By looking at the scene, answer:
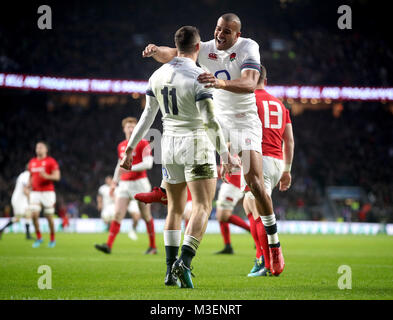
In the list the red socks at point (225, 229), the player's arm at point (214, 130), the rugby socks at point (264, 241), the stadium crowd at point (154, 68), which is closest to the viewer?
the player's arm at point (214, 130)

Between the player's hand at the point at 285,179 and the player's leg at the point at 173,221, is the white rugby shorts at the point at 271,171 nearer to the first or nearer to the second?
the player's hand at the point at 285,179

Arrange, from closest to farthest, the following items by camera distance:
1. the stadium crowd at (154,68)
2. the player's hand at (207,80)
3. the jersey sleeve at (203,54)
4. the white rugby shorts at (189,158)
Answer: the player's hand at (207,80), the white rugby shorts at (189,158), the jersey sleeve at (203,54), the stadium crowd at (154,68)

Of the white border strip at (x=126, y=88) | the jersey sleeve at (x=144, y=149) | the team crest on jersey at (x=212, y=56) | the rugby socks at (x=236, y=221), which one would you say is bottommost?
the rugby socks at (x=236, y=221)

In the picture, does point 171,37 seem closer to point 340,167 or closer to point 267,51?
point 267,51

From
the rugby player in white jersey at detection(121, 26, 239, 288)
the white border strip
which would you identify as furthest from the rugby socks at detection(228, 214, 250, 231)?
the white border strip

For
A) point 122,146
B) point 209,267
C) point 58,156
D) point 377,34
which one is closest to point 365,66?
point 377,34

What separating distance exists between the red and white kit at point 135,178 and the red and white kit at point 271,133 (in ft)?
13.9

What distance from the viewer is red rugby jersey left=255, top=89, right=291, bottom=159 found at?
7.41 meters

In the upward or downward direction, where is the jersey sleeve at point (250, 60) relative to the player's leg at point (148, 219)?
upward

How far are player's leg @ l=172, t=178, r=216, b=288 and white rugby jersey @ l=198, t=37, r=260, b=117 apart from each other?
1.17 meters

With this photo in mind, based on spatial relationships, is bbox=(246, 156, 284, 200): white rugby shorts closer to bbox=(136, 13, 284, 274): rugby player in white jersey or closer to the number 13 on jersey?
the number 13 on jersey

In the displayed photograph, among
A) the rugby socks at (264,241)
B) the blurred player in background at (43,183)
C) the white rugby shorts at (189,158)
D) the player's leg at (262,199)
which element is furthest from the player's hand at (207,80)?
the blurred player in background at (43,183)

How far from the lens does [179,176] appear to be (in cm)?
584

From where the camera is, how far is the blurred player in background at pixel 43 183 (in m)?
13.3
